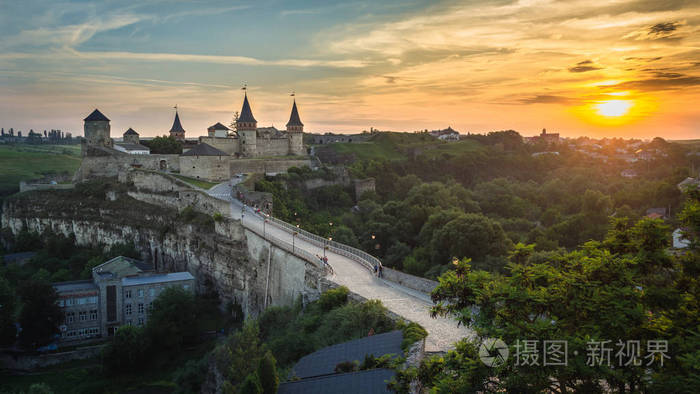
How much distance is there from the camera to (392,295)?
881 inches

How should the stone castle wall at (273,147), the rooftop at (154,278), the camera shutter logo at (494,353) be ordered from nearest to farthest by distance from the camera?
the camera shutter logo at (494,353)
the rooftop at (154,278)
the stone castle wall at (273,147)

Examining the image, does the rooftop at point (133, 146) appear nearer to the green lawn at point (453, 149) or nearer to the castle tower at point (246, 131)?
the castle tower at point (246, 131)

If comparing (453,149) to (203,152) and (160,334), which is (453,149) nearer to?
(203,152)

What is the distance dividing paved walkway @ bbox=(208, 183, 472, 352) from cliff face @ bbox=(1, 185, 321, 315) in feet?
5.54

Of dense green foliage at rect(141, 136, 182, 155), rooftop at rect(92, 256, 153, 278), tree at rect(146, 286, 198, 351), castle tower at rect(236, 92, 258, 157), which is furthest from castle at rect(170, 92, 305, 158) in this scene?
tree at rect(146, 286, 198, 351)

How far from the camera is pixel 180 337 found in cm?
3456

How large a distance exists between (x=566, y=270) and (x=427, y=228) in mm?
36667

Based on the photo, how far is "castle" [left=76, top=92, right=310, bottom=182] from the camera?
165 feet

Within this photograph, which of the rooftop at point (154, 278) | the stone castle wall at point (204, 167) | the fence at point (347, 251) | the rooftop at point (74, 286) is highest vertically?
the stone castle wall at point (204, 167)

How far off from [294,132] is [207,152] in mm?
20894

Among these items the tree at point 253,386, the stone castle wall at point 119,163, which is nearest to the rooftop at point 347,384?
the tree at point 253,386

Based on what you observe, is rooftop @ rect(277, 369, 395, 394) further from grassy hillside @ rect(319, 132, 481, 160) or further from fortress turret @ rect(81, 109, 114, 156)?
grassy hillside @ rect(319, 132, 481, 160)

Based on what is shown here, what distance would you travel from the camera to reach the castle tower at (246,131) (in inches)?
2472

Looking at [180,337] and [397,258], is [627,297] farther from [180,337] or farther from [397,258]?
[397,258]
